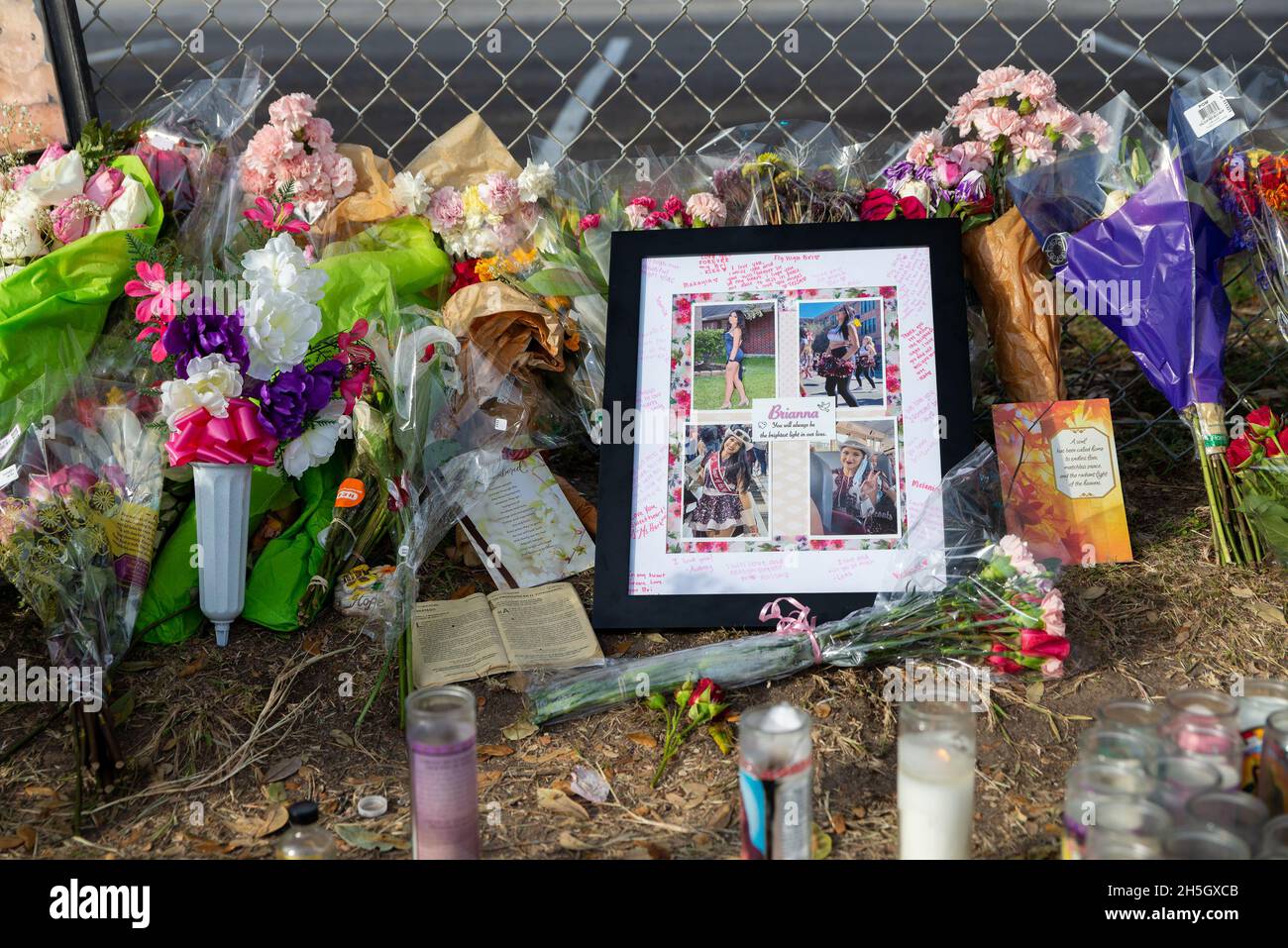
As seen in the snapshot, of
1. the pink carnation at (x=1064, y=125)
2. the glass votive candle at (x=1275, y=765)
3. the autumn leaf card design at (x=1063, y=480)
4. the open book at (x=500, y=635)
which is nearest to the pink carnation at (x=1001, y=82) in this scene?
the pink carnation at (x=1064, y=125)

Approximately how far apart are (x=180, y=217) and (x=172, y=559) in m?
1.06

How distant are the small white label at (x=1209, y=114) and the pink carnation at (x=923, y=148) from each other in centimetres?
61

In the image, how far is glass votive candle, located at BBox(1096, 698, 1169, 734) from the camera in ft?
5.47

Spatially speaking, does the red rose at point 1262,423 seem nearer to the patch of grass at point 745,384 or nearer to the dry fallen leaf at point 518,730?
the patch of grass at point 745,384

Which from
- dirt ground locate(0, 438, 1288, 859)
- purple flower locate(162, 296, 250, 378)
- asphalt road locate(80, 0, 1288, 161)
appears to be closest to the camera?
dirt ground locate(0, 438, 1288, 859)

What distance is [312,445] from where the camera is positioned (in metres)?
2.67

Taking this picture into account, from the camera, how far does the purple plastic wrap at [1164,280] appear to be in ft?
9.21

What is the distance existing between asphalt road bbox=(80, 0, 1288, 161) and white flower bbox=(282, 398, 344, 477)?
4357 mm

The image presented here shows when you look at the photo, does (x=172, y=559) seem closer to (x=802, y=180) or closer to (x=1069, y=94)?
(x=802, y=180)

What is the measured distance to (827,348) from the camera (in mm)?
2805

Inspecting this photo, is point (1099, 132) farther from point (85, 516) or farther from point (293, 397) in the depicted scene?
point (85, 516)

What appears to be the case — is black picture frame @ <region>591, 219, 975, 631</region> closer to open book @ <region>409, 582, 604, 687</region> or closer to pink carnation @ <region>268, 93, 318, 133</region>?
open book @ <region>409, 582, 604, 687</region>

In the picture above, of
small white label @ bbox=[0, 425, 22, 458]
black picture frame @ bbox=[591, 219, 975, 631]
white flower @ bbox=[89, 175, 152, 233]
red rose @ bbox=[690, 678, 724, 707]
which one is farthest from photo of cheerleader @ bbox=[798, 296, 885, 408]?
small white label @ bbox=[0, 425, 22, 458]
